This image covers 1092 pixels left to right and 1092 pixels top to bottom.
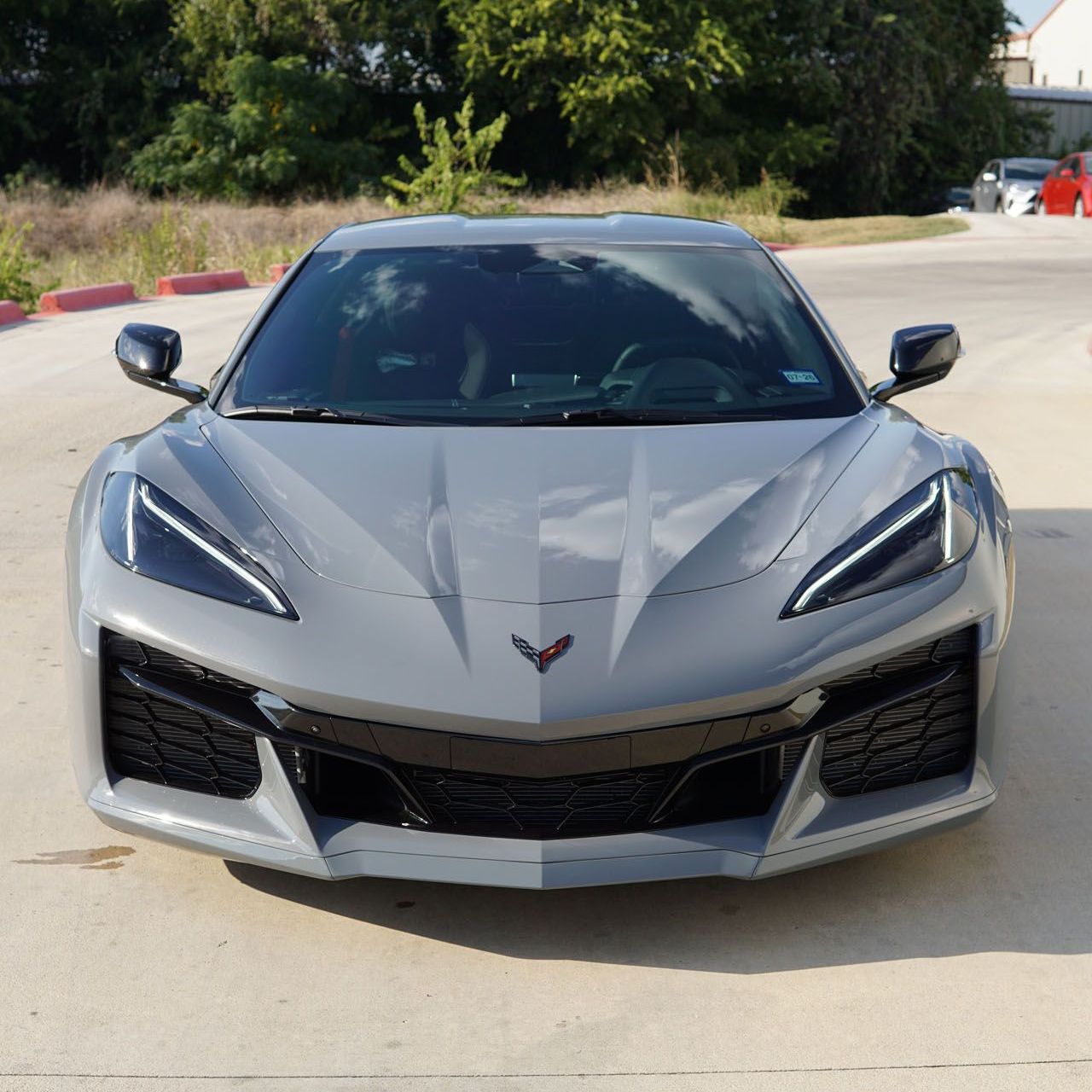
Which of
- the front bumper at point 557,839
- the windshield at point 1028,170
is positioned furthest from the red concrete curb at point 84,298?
the windshield at point 1028,170

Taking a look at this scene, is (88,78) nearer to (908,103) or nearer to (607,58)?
(607,58)

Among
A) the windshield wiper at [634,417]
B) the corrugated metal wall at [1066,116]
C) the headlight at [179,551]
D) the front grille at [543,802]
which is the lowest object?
the corrugated metal wall at [1066,116]

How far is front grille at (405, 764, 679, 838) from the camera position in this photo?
9.33ft

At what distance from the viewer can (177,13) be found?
37.8 m

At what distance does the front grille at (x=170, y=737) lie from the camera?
2.93 m

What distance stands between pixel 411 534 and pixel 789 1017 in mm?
1177

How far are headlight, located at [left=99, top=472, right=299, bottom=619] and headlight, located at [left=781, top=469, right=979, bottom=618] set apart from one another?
40.0 inches

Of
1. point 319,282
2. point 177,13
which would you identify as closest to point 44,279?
point 319,282

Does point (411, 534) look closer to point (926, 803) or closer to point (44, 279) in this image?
point (926, 803)

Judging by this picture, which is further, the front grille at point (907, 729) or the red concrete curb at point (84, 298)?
the red concrete curb at point (84, 298)

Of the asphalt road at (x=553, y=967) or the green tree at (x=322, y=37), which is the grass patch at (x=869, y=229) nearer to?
the green tree at (x=322, y=37)

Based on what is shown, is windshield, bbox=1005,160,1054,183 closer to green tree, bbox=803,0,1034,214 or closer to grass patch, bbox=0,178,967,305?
grass patch, bbox=0,178,967,305

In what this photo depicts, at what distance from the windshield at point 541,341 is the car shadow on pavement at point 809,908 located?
112cm

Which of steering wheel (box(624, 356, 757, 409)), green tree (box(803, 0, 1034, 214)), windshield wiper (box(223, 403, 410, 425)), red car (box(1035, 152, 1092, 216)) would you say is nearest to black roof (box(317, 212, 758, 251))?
steering wheel (box(624, 356, 757, 409))
